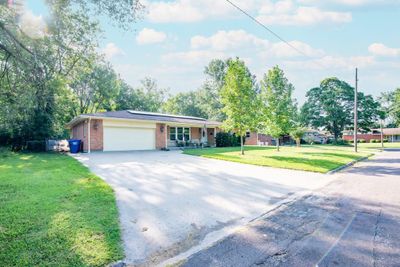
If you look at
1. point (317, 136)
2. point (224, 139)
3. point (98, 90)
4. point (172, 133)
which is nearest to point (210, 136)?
point (224, 139)

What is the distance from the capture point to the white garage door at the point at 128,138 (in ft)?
61.9

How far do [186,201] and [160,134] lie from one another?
648 inches

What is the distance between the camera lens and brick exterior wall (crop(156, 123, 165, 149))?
21822 mm

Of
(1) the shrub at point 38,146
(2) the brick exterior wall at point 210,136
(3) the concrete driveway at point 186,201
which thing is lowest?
(3) the concrete driveway at point 186,201

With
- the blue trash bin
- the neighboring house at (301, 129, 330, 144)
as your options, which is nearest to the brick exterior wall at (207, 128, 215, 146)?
the blue trash bin

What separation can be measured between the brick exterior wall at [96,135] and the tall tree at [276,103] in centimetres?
1268

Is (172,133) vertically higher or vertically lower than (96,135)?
higher

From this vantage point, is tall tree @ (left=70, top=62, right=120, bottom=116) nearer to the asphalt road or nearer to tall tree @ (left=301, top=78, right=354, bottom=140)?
tall tree @ (left=301, top=78, right=354, bottom=140)

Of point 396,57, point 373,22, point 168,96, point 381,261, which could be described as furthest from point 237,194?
point 168,96

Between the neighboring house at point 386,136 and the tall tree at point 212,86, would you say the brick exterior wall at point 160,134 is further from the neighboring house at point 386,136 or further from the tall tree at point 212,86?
the neighboring house at point 386,136

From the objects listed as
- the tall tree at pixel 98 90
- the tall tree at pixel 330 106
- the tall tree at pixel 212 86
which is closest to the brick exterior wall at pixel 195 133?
the tall tree at pixel 98 90

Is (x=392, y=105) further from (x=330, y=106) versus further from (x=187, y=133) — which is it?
(x=187, y=133)

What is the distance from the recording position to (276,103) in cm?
2045

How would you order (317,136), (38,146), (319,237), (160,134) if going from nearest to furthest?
(319,237) → (38,146) → (160,134) → (317,136)
